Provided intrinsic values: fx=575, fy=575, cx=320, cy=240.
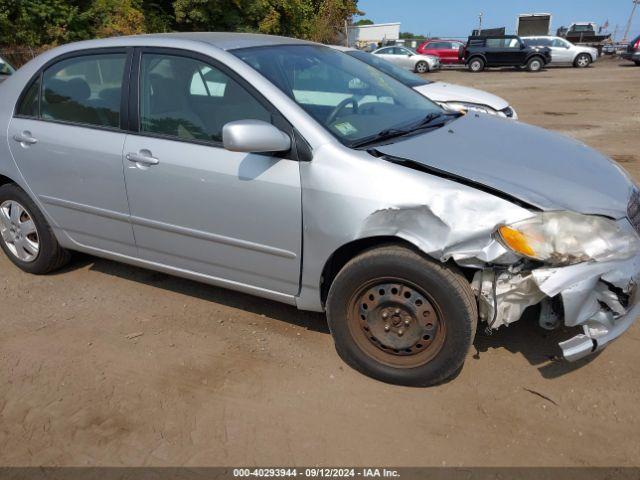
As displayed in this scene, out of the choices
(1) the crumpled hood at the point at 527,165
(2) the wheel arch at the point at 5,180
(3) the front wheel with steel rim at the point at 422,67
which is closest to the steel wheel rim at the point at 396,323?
(1) the crumpled hood at the point at 527,165

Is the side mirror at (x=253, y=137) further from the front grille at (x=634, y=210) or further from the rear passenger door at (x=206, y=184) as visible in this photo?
the front grille at (x=634, y=210)

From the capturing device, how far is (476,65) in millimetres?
28078

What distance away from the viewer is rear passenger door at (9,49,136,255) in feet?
11.5

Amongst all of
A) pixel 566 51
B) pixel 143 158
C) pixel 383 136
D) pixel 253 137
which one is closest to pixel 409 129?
pixel 383 136

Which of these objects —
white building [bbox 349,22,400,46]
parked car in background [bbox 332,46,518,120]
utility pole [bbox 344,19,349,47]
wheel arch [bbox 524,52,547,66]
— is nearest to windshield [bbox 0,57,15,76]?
parked car in background [bbox 332,46,518,120]

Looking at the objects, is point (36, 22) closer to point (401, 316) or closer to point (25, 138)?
point (25, 138)

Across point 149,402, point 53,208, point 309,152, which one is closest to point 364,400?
point 149,402

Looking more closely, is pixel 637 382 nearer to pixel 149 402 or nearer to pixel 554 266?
pixel 554 266

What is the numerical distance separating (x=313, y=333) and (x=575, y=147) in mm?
1922

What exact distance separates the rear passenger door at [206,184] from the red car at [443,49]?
94.9 ft

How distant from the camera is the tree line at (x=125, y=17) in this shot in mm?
21531

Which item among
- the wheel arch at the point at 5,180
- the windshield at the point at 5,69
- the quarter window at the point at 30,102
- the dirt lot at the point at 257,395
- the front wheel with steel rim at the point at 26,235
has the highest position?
the quarter window at the point at 30,102

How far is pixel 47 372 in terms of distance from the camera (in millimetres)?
3145

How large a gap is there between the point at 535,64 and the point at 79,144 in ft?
87.1
